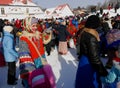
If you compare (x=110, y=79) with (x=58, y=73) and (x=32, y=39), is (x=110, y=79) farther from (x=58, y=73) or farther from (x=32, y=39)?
(x=58, y=73)

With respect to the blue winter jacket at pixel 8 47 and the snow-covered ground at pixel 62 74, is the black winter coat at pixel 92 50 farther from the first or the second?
the blue winter jacket at pixel 8 47

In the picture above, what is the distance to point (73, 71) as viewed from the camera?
745 cm

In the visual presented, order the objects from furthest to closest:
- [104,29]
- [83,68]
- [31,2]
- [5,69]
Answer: [31,2]
[104,29]
[5,69]
[83,68]

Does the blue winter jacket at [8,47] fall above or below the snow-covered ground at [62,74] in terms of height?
above

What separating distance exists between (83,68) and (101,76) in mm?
302

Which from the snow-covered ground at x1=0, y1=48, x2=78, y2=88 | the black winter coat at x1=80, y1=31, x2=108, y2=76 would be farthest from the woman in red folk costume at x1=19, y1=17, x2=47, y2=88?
the snow-covered ground at x1=0, y1=48, x2=78, y2=88

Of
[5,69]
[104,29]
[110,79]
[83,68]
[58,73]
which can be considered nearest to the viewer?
[110,79]

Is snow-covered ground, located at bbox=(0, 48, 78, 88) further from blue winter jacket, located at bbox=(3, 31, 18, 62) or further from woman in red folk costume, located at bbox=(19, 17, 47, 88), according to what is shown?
woman in red folk costume, located at bbox=(19, 17, 47, 88)

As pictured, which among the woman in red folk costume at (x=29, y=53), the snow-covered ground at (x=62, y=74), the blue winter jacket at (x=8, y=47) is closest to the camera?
the woman in red folk costume at (x=29, y=53)

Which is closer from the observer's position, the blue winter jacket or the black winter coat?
the black winter coat

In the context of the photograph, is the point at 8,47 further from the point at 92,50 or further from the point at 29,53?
the point at 92,50

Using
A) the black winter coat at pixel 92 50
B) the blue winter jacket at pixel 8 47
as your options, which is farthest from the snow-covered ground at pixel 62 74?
the black winter coat at pixel 92 50

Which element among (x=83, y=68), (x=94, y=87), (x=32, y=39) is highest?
(x=32, y=39)

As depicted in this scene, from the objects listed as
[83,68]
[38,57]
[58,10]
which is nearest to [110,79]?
[83,68]
